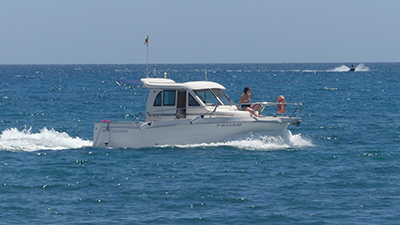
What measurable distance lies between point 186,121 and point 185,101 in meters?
1.12

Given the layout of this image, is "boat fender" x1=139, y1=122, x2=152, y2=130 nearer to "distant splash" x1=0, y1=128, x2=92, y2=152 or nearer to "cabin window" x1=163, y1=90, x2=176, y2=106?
"cabin window" x1=163, y1=90, x2=176, y2=106

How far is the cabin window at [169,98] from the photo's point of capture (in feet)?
71.9

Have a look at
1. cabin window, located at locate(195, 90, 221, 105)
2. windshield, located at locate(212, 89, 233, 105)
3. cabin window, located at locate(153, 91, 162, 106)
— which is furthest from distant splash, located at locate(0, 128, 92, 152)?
windshield, located at locate(212, 89, 233, 105)

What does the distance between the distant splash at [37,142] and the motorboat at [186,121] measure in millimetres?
1873

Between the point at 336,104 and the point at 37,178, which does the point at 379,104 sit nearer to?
the point at 336,104

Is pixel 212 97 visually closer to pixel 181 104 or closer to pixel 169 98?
pixel 181 104

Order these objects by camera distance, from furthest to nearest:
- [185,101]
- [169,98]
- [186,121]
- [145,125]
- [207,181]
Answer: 1. [169,98]
2. [185,101]
3. [145,125]
4. [186,121]
5. [207,181]

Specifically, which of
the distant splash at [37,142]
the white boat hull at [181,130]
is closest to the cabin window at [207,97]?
the white boat hull at [181,130]

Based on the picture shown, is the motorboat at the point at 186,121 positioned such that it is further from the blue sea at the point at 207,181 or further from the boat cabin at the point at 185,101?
the blue sea at the point at 207,181

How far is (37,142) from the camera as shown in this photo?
2433cm

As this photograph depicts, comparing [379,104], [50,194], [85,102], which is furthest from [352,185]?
[85,102]

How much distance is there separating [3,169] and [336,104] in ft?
106

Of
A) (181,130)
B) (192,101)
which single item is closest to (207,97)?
(192,101)

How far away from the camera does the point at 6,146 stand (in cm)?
2314
